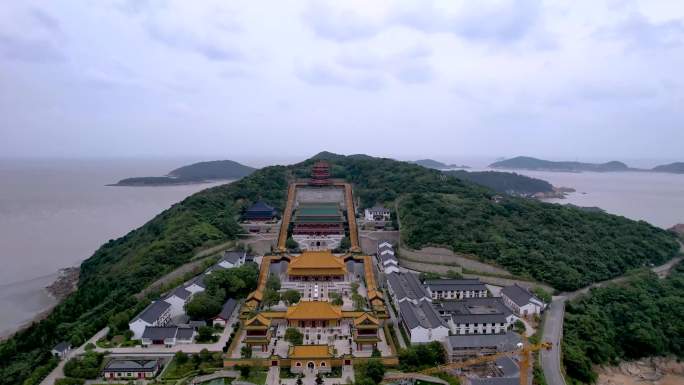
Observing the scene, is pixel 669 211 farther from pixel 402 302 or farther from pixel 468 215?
pixel 402 302

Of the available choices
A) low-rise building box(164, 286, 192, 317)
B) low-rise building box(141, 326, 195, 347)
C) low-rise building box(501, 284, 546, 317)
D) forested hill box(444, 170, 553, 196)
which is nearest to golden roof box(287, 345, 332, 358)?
low-rise building box(141, 326, 195, 347)

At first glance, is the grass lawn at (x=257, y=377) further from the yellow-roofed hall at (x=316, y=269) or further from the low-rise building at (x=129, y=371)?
the yellow-roofed hall at (x=316, y=269)

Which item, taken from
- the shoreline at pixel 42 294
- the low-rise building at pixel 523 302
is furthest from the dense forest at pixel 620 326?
the shoreline at pixel 42 294

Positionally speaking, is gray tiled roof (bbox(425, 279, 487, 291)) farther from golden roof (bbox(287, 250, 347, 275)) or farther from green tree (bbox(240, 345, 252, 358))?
green tree (bbox(240, 345, 252, 358))

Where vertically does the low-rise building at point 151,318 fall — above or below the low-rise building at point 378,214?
below

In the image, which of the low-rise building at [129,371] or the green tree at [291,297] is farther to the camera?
the green tree at [291,297]

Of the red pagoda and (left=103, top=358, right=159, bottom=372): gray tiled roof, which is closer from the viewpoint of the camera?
(left=103, top=358, right=159, bottom=372): gray tiled roof

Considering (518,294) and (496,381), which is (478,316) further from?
(496,381)
